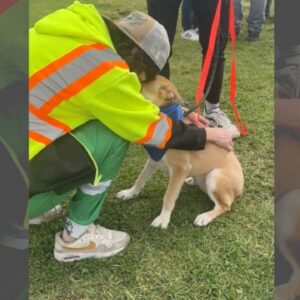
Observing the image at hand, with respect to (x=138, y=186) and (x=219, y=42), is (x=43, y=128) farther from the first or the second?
(x=219, y=42)

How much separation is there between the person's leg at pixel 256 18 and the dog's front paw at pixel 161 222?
12.9 feet

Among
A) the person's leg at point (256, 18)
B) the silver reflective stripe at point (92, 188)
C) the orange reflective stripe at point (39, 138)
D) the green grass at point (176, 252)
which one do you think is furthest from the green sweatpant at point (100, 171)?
the person's leg at point (256, 18)

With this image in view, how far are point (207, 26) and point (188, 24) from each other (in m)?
3.13

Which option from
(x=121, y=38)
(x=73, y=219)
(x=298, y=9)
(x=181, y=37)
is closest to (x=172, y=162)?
(x=73, y=219)

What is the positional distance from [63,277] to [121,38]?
0.97 m

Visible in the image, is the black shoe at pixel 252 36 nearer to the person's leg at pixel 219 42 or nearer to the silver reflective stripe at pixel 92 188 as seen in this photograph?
the person's leg at pixel 219 42

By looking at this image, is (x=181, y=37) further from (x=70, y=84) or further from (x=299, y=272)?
(x=299, y=272)

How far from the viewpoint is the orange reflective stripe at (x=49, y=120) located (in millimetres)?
1883

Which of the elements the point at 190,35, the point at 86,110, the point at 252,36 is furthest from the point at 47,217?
the point at 252,36

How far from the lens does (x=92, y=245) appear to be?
2184 mm

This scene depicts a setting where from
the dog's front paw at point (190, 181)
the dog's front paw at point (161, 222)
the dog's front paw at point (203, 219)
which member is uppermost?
the dog's front paw at point (161, 222)

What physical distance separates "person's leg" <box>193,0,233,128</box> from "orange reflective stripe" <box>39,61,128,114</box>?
4.08ft

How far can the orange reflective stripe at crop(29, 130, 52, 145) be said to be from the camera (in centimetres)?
190

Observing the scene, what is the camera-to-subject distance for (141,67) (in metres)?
2.12
